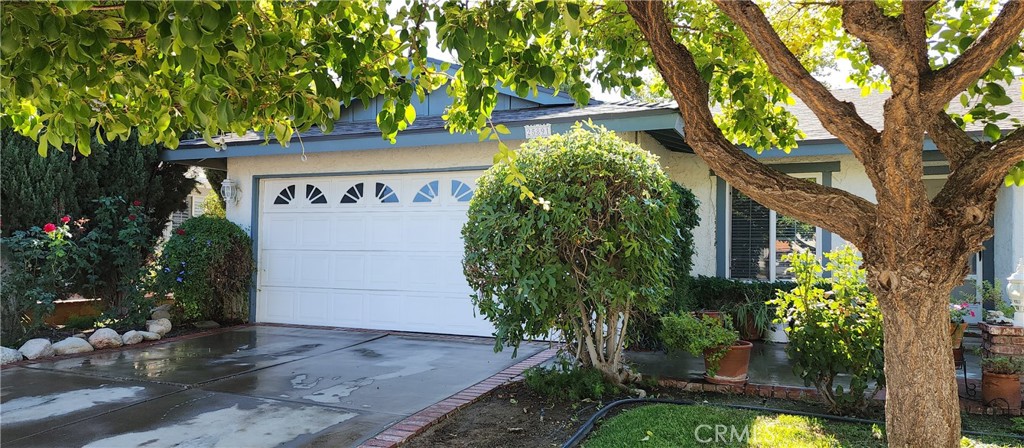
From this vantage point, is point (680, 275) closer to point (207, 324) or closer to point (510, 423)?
point (510, 423)

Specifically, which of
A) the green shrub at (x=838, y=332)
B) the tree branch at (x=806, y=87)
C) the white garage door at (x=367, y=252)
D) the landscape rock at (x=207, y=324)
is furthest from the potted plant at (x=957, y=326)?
the landscape rock at (x=207, y=324)

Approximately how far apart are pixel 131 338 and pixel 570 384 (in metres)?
6.33

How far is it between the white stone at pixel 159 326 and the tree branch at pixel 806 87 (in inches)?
344

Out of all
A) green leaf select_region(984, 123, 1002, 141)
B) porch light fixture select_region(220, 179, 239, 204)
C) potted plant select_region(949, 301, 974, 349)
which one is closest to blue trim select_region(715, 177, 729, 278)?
potted plant select_region(949, 301, 974, 349)

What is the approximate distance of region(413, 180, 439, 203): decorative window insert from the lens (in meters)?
9.17

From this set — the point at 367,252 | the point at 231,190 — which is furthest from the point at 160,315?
the point at 367,252

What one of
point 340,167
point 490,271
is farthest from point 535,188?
point 340,167

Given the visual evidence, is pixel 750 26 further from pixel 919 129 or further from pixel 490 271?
pixel 490 271

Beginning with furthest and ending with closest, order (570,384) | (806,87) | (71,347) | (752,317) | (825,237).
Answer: (825,237) < (752,317) < (71,347) < (570,384) < (806,87)

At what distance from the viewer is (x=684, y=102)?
3.58 m

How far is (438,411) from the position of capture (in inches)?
200

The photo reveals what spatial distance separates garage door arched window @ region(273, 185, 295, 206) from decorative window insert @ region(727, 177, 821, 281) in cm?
674

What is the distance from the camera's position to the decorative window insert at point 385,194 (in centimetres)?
950

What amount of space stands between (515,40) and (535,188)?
1479mm
